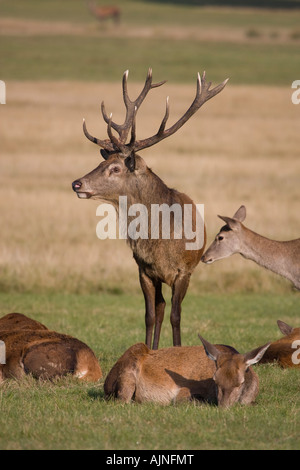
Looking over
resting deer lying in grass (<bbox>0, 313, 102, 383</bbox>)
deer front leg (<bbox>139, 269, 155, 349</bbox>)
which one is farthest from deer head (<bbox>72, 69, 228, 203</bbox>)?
resting deer lying in grass (<bbox>0, 313, 102, 383</bbox>)

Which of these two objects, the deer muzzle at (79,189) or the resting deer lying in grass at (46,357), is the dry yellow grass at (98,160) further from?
the resting deer lying in grass at (46,357)

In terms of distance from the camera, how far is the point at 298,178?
92.4 feet

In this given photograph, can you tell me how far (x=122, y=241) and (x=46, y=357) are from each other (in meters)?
11.7

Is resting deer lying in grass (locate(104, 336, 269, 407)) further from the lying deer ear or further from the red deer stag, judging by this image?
the lying deer ear

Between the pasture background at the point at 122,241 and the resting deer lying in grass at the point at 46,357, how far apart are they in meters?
0.21

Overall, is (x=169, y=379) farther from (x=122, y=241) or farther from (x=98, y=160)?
(x=98, y=160)

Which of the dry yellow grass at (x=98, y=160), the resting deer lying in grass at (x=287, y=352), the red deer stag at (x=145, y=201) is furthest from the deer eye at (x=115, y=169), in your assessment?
the dry yellow grass at (x=98, y=160)

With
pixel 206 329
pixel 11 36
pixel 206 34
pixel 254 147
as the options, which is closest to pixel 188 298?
pixel 206 329

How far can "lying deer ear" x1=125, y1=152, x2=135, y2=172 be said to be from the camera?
10773 mm

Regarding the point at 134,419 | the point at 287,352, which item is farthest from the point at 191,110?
the point at 134,419

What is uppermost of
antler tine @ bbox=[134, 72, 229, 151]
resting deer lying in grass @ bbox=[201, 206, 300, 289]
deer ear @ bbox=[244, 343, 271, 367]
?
antler tine @ bbox=[134, 72, 229, 151]

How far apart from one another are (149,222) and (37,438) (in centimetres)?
426

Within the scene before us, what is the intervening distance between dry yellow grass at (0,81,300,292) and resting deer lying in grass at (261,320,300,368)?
6.82 meters

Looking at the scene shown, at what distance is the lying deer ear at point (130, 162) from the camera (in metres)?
10.8
